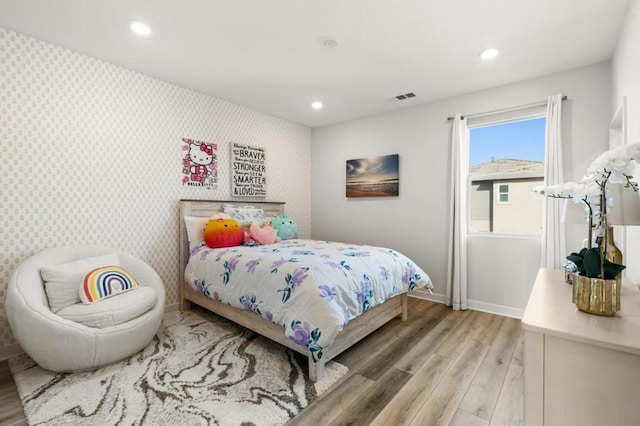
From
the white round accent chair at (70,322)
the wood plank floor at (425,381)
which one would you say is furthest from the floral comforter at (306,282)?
the white round accent chair at (70,322)

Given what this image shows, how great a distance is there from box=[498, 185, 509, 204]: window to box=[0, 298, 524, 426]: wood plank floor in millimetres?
1301

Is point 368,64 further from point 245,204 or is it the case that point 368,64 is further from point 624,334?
point 624,334

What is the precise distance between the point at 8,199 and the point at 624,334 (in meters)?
3.62

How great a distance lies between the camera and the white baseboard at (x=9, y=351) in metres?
2.25

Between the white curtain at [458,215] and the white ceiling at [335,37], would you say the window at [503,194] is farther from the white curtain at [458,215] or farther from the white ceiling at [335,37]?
the white ceiling at [335,37]

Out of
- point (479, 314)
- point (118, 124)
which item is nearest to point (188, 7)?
point (118, 124)

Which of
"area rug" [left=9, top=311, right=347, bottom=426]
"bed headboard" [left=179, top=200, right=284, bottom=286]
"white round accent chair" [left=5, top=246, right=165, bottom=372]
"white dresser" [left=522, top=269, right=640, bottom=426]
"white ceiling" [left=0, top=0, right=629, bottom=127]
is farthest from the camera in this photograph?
"bed headboard" [left=179, top=200, right=284, bottom=286]

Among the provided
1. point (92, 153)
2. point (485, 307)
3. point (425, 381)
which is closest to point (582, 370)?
point (425, 381)

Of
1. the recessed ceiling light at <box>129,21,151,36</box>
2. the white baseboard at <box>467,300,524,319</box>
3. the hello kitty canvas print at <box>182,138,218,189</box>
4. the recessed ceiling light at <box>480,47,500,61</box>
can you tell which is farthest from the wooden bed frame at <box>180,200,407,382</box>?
the recessed ceiling light at <box>480,47,500,61</box>

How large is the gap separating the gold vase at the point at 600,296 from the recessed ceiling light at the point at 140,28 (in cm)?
304

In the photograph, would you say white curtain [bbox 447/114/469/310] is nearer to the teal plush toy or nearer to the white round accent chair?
the teal plush toy

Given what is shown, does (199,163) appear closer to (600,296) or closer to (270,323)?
(270,323)

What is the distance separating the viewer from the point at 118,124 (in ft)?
9.38

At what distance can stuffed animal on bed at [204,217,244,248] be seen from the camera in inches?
123
